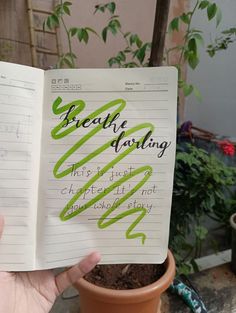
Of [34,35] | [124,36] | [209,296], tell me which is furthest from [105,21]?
[209,296]

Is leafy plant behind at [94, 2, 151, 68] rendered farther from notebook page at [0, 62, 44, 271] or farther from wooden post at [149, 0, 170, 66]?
notebook page at [0, 62, 44, 271]

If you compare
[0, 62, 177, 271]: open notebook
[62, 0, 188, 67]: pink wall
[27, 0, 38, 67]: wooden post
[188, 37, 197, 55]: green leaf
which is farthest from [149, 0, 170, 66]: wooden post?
[27, 0, 38, 67]: wooden post

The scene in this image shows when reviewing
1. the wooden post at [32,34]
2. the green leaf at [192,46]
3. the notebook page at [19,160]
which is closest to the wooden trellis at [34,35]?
the wooden post at [32,34]

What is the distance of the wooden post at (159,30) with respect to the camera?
72 cm

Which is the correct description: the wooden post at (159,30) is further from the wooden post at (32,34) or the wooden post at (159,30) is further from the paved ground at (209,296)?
the wooden post at (32,34)

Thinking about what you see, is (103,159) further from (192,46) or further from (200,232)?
(200,232)

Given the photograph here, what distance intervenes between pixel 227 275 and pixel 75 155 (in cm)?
94

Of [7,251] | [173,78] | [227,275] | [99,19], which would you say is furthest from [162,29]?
[99,19]

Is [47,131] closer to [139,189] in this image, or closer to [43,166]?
[43,166]

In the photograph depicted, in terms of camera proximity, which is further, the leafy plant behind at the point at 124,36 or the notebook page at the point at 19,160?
the leafy plant behind at the point at 124,36

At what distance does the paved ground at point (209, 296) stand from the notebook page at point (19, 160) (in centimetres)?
61

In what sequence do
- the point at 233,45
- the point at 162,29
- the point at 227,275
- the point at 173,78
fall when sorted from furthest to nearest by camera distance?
the point at 233,45
the point at 227,275
the point at 162,29
the point at 173,78

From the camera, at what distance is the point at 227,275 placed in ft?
3.98

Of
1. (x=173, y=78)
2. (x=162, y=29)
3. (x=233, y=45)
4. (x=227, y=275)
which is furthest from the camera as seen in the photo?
(x=233, y=45)
